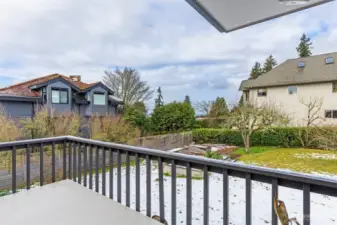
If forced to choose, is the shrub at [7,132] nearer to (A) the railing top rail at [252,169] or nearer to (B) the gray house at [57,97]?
(B) the gray house at [57,97]

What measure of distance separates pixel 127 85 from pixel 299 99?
9.94m

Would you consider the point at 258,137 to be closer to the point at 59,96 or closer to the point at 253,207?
the point at 253,207

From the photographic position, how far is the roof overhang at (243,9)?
1.58 meters

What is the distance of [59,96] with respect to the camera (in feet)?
36.7

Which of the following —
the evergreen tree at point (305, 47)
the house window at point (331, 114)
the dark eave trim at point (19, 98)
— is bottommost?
the house window at point (331, 114)

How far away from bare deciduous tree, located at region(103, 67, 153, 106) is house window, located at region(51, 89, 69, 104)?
3.58 meters

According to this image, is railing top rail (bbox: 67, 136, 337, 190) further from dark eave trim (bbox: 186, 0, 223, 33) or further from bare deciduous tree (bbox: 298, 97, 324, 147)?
bare deciduous tree (bbox: 298, 97, 324, 147)

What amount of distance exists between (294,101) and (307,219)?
44.6 feet

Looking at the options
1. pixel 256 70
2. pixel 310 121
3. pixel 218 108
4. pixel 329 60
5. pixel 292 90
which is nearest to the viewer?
pixel 310 121

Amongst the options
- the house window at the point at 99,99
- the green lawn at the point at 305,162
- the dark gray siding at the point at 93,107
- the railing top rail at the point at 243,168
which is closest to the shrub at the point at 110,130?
the dark gray siding at the point at 93,107

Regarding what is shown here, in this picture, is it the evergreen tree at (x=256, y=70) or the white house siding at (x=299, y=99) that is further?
the evergreen tree at (x=256, y=70)

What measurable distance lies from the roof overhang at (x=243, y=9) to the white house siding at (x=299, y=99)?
418 inches

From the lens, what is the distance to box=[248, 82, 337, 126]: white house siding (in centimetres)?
1183

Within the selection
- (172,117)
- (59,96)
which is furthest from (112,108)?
(172,117)
